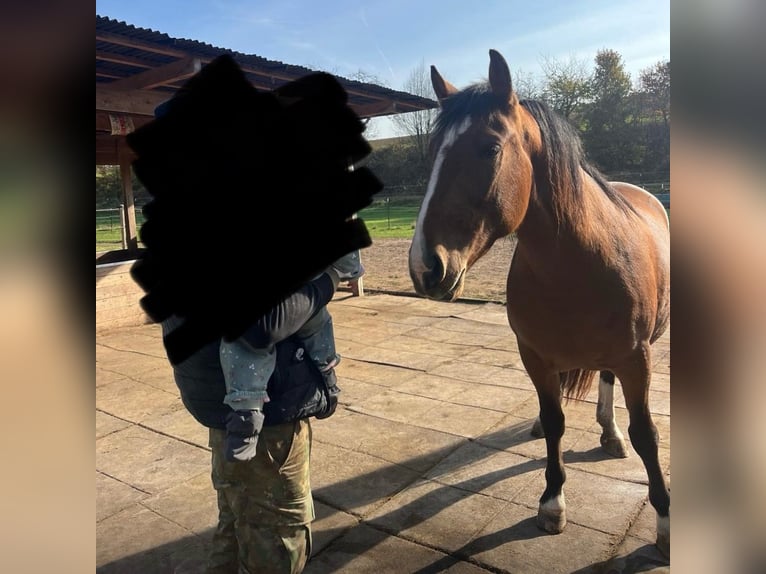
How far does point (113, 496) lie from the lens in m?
2.46

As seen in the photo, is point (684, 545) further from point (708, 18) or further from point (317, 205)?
point (317, 205)

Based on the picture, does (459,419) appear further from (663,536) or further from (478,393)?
(663,536)

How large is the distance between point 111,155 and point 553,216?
24.8ft

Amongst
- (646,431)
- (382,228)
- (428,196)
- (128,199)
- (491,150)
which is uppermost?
(128,199)

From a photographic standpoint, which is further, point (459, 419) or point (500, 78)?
point (459, 419)

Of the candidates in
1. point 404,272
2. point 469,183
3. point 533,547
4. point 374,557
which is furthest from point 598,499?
point 404,272

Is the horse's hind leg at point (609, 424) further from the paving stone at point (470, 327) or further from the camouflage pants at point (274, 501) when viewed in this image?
the paving stone at point (470, 327)

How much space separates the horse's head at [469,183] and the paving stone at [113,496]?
1948 millimetres

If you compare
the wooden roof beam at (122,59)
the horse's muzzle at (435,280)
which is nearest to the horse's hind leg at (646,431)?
the horse's muzzle at (435,280)

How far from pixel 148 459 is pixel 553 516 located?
6.94 ft

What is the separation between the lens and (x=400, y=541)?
6.84 feet

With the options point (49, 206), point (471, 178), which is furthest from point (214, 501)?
point (49, 206)

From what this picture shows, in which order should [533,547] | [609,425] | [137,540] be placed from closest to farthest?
1. [533,547]
2. [137,540]
3. [609,425]

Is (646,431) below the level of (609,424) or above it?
above
